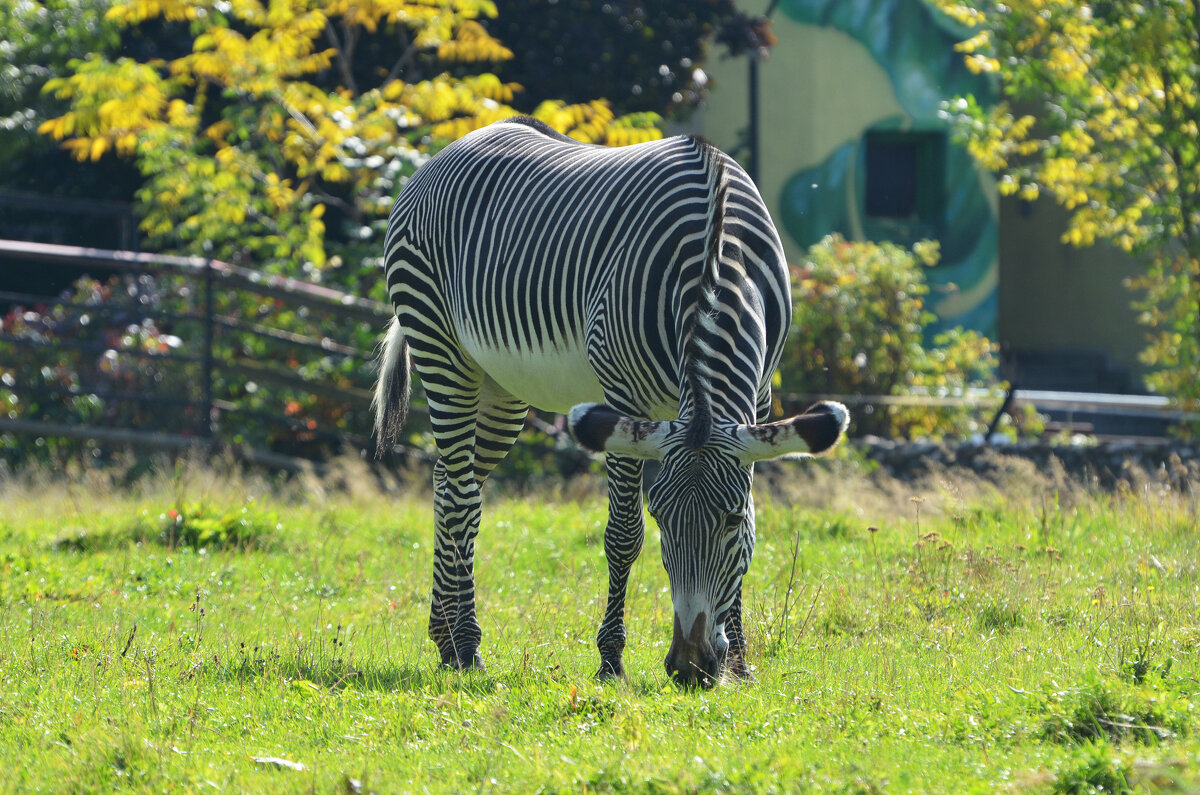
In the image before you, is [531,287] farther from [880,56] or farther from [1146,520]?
[880,56]

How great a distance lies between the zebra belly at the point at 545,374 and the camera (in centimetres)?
569

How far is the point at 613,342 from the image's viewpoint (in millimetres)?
5078

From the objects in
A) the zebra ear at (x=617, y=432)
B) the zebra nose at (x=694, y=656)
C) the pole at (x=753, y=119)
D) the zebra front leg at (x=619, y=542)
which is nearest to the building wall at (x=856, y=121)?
the pole at (x=753, y=119)

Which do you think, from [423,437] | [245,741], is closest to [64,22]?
[423,437]

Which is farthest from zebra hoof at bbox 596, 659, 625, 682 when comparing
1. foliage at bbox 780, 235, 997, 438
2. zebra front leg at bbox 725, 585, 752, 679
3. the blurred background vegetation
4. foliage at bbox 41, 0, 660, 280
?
foliage at bbox 780, 235, 997, 438

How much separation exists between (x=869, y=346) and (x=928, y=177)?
8.60m

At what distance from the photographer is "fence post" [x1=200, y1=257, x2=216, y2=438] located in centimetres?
1184

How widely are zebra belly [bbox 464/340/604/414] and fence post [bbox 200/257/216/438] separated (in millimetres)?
6270

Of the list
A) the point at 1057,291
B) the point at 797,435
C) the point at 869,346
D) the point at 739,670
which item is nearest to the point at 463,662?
the point at 739,670

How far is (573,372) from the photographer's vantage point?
5.71 metres

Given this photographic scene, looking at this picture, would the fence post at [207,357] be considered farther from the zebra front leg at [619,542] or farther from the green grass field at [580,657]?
the zebra front leg at [619,542]

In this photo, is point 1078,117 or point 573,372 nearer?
point 573,372

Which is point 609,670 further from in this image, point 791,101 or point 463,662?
point 791,101

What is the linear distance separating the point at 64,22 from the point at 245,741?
1376 cm
